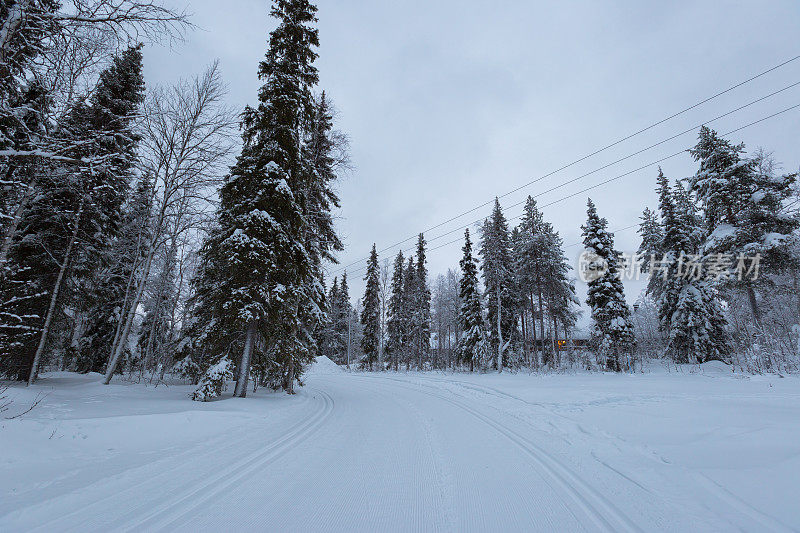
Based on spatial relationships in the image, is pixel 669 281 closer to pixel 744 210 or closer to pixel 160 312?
pixel 744 210

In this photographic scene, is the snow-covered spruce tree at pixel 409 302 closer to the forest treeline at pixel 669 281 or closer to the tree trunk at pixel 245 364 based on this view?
the forest treeline at pixel 669 281

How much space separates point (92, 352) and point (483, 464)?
82.7 ft

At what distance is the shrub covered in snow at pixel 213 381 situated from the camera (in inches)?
379

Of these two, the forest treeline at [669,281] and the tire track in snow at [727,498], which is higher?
the forest treeline at [669,281]

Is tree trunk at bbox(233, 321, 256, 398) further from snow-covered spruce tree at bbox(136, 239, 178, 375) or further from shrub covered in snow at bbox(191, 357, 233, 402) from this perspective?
snow-covered spruce tree at bbox(136, 239, 178, 375)

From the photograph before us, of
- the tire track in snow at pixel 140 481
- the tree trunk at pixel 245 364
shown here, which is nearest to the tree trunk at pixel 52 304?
the tree trunk at pixel 245 364

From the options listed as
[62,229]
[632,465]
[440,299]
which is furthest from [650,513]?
[440,299]

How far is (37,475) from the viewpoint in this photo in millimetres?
3738

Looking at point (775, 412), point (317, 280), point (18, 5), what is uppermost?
point (18, 5)

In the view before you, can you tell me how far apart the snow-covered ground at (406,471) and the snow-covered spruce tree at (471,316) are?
73.9ft

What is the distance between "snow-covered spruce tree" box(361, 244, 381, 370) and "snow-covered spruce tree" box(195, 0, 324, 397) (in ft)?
92.7

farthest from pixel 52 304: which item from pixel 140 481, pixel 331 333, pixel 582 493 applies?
pixel 331 333

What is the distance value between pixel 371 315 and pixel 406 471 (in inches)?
1494

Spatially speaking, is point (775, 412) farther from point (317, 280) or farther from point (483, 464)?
point (317, 280)
